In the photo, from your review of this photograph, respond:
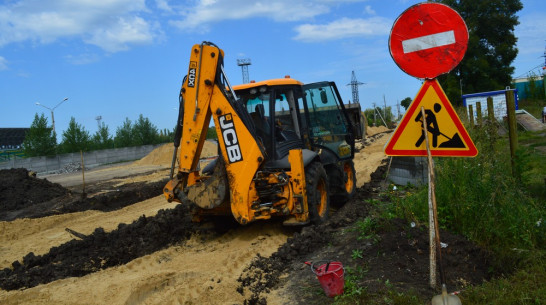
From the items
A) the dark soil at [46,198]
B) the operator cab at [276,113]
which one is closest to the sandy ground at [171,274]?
the operator cab at [276,113]

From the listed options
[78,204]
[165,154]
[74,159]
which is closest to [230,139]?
[78,204]

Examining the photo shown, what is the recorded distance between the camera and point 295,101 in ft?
25.3

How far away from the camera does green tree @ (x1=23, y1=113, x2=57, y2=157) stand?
33219mm

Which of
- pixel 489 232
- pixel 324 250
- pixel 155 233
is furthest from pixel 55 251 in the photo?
pixel 489 232

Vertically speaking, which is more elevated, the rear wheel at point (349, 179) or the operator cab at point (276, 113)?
the operator cab at point (276, 113)

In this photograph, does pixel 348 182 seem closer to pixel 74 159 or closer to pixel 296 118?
pixel 296 118

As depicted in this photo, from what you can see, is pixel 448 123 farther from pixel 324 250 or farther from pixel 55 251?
pixel 55 251

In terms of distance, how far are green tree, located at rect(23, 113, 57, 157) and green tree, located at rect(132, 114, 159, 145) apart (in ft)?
30.1

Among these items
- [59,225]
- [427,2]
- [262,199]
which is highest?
[427,2]

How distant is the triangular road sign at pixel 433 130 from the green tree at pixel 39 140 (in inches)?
1353

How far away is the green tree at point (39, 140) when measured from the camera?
3322 cm

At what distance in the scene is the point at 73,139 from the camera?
117 ft

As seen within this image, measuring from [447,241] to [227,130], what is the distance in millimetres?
3165

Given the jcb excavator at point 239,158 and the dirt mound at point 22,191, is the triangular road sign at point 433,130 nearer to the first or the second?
the jcb excavator at point 239,158
